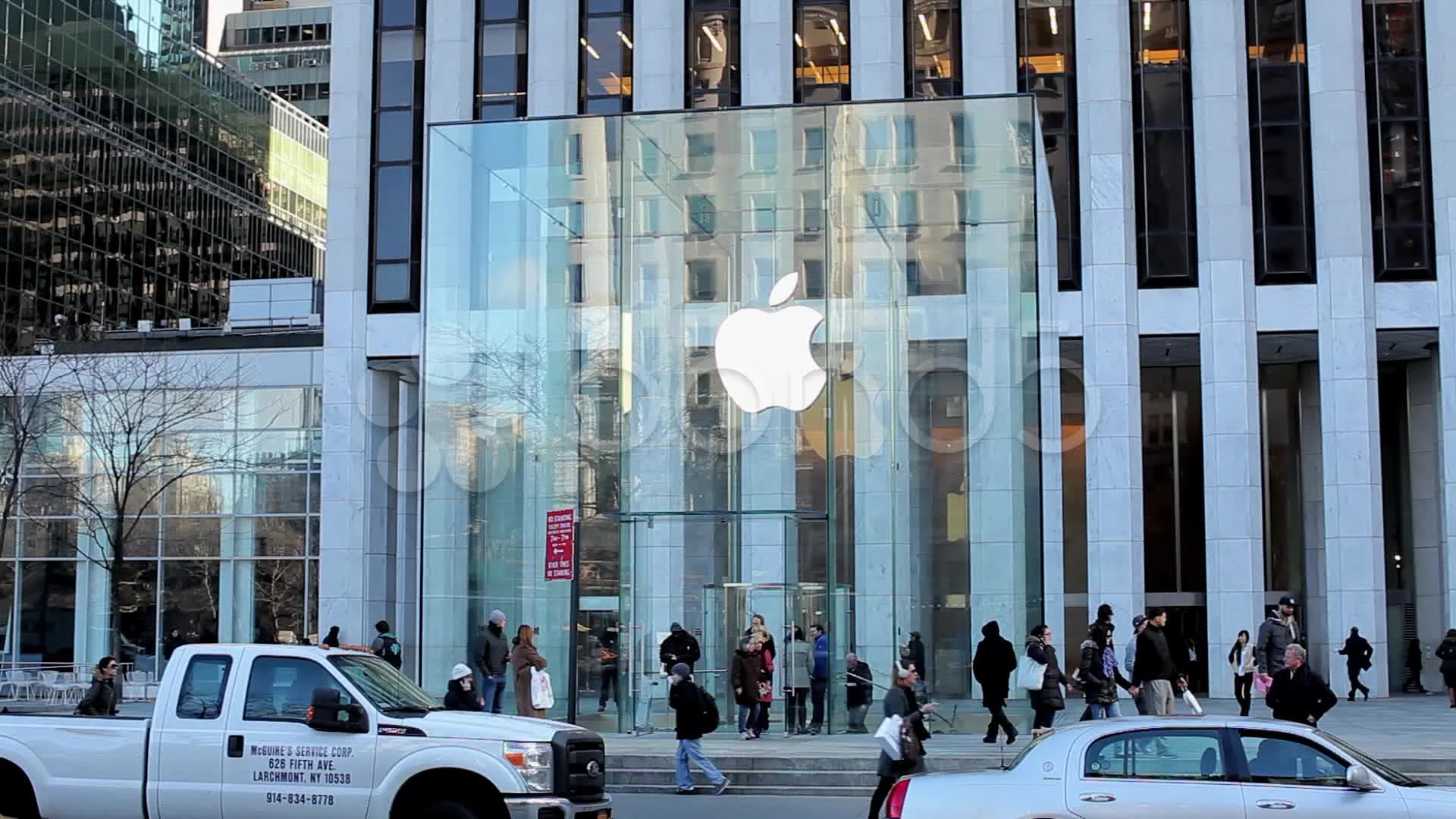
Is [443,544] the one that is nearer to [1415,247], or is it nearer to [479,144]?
[479,144]

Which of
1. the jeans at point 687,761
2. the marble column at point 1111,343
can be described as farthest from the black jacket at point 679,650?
the marble column at point 1111,343

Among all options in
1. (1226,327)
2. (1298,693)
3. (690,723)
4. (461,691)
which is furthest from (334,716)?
(1226,327)

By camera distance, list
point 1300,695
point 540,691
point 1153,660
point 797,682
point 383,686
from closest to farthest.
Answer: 1. point 383,686
2. point 1300,695
3. point 1153,660
4. point 540,691
5. point 797,682

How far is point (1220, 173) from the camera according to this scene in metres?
38.6

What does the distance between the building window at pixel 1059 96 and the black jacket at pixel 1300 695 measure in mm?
21233

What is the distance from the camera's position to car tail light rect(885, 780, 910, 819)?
11.5 m

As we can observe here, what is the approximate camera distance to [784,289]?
1018 inches

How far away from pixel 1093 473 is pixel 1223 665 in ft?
16.2

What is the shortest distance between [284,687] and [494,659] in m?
10.1

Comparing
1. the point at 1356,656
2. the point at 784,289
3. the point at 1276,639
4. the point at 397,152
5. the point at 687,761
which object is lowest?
the point at 687,761

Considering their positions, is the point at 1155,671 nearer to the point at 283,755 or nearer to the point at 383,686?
the point at 383,686

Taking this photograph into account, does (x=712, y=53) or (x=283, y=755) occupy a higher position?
(x=712, y=53)

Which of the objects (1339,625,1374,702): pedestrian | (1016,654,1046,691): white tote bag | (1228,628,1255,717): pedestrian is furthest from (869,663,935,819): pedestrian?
(1339,625,1374,702): pedestrian

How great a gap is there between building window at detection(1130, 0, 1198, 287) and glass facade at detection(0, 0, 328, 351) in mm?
31183
